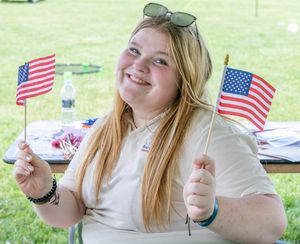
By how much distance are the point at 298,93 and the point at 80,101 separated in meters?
2.63

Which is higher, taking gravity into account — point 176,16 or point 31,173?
point 176,16

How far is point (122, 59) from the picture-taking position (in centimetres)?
217

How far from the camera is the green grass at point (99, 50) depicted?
4.59 metres

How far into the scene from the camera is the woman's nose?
6.90ft

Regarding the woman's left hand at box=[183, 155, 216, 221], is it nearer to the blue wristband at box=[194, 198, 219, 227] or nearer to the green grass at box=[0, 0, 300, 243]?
the blue wristband at box=[194, 198, 219, 227]

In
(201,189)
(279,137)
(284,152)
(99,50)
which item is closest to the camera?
(201,189)

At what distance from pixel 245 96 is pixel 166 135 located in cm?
33

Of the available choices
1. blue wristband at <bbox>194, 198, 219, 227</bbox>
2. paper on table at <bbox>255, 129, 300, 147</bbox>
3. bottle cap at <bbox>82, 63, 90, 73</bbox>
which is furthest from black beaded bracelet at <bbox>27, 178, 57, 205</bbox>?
bottle cap at <bbox>82, 63, 90, 73</bbox>

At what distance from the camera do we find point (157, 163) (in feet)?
6.74

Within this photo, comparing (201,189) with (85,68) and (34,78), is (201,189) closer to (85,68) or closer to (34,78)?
(34,78)

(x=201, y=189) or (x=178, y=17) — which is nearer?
(x=201, y=189)

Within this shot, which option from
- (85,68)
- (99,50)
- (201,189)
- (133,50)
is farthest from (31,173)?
(99,50)

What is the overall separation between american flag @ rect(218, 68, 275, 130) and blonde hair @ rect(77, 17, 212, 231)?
79 mm

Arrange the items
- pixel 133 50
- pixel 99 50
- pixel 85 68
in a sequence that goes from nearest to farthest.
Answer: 1. pixel 133 50
2. pixel 85 68
3. pixel 99 50
